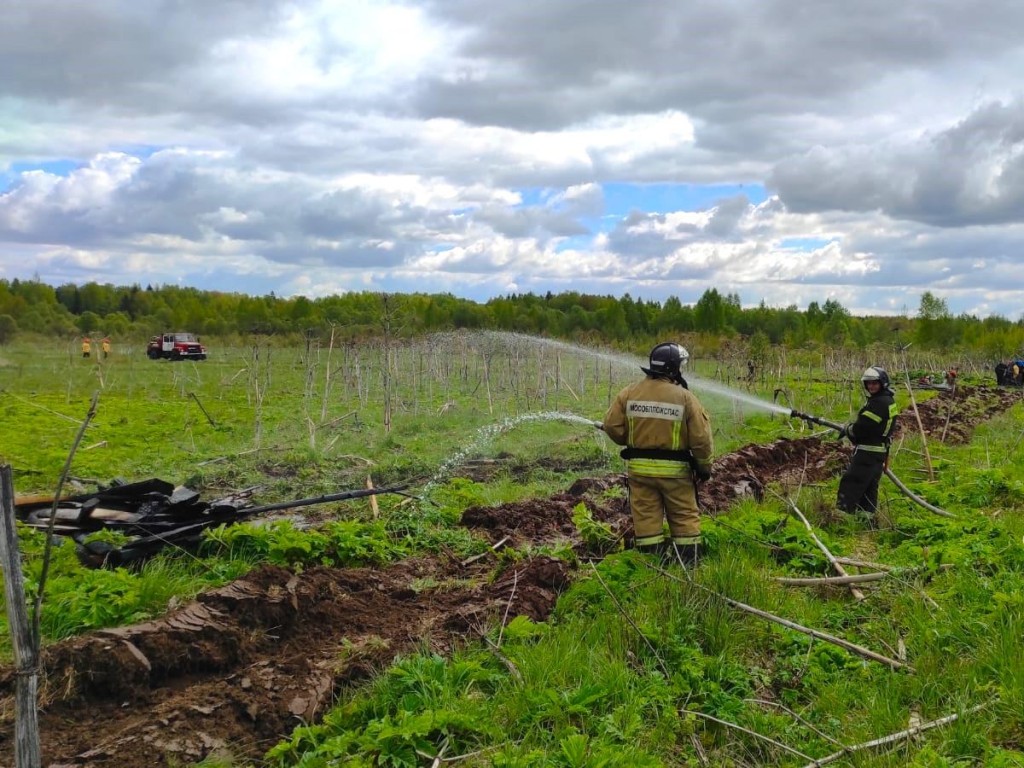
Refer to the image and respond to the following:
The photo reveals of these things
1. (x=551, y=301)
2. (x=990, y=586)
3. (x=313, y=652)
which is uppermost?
(x=551, y=301)

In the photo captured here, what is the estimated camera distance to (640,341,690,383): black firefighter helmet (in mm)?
6844

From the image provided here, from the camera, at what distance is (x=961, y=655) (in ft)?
16.0

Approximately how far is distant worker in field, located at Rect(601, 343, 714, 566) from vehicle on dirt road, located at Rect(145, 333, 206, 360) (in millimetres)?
42135

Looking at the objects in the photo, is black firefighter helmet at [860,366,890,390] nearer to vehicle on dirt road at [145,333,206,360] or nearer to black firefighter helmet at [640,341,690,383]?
black firefighter helmet at [640,341,690,383]

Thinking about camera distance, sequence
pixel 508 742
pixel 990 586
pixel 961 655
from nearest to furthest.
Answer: pixel 508 742
pixel 961 655
pixel 990 586

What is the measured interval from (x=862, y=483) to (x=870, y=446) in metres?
0.44

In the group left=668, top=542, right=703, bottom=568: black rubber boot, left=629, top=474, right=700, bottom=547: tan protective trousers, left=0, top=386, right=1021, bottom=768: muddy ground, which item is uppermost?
left=629, top=474, right=700, bottom=547: tan protective trousers

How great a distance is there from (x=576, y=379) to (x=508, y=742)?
28183 mm

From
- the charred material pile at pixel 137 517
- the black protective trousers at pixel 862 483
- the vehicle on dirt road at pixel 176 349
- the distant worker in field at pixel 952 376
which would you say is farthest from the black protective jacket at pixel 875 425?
the vehicle on dirt road at pixel 176 349

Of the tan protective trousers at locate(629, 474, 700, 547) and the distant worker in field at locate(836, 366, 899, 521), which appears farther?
the distant worker in field at locate(836, 366, 899, 521)

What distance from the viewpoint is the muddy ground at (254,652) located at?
4160 millimetres

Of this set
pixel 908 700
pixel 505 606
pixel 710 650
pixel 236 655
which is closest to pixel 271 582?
pixel 236 655

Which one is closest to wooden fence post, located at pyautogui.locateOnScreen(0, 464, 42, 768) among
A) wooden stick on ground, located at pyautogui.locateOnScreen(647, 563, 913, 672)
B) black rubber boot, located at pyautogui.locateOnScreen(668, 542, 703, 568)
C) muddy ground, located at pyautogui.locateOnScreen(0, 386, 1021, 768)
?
muddy ground, located at pyautogui.locateOnScreen(0, 386, 1021, 768)

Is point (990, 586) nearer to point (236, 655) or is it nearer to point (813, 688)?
point (813, 688)
